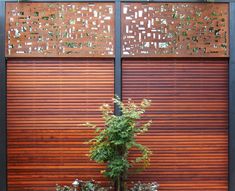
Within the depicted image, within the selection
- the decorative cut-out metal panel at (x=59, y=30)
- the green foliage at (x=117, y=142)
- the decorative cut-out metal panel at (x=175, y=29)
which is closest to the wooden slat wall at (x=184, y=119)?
the decorative cut-out metal panel at (x=175, y=29)

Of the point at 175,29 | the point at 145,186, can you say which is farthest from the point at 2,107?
the point at 175,29

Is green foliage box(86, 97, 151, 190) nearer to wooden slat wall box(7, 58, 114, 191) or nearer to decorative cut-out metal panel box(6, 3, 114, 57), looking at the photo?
wooden slat wall box(7, 58, 114, 191)

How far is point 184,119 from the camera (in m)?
6.29

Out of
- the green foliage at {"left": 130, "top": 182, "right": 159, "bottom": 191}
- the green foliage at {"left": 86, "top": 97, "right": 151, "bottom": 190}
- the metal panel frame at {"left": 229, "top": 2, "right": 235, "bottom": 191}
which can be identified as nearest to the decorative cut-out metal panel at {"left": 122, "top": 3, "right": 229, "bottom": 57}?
the metal panel frame at {"left": 229, "top": 2, "right": 235, "bottom": 191}

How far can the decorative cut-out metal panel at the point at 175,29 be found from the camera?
6.23 metres

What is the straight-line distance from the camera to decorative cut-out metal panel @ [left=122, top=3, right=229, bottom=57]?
20.4ft

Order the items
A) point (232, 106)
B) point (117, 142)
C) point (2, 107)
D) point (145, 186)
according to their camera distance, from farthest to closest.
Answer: point (232, 106) < point (2, 107) < point (145, 186) < point (117, 142)

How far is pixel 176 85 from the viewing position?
248 inches

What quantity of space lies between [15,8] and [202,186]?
15.7 ft

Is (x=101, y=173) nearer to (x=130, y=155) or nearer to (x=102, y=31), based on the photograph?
(x=130, y=155)

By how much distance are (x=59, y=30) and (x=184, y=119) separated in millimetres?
2843

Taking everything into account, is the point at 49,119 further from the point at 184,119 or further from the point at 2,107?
the point at 184,119

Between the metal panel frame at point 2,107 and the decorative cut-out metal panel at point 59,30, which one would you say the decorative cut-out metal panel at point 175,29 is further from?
the metal panel frame at point 2,107

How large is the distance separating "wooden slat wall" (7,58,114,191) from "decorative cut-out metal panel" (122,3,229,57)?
73 centimetres
